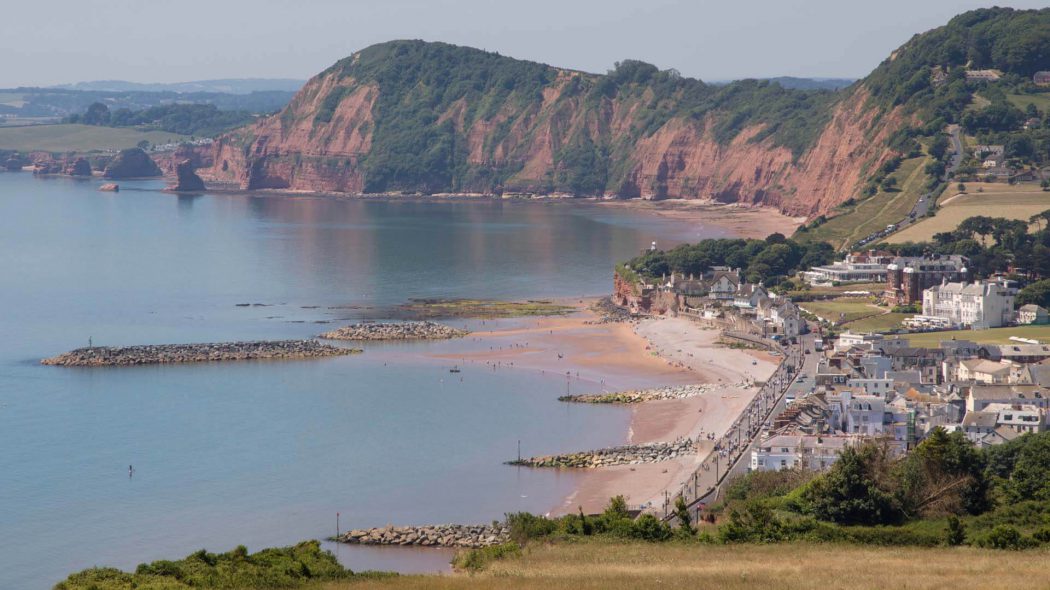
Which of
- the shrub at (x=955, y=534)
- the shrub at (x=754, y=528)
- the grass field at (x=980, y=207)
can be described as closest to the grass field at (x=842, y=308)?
the grass field at (x=980, y=207)

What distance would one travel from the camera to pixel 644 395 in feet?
191

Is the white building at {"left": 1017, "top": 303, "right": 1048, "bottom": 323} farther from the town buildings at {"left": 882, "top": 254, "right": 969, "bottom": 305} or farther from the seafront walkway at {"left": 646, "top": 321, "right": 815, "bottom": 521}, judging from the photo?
the seafront walkway at {"left": 646, "top": 321, "right": 815, "bottom": 521}

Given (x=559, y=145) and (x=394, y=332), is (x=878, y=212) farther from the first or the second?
(x=559, y=145)

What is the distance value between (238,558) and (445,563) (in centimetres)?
687

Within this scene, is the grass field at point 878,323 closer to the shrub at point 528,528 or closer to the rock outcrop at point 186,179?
the shrub at point 528,528

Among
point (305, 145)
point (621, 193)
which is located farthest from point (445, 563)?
point (305, 145)

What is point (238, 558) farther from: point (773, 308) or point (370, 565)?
point (773, 308)

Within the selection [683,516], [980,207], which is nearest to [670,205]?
[980,207]

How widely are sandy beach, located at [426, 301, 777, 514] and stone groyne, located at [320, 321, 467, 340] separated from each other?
182 centimetres

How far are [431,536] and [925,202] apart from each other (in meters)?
65.5

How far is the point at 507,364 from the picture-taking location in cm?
6619

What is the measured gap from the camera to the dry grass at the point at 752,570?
27.7m

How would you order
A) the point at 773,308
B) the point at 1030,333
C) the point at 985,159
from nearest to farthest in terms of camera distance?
1. the point at 1030,333
2. the point at 773,308
3. the point at 985,159

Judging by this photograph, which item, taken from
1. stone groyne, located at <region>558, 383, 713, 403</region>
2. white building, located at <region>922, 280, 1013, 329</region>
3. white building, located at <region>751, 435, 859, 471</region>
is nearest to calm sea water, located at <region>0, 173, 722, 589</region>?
stone groyne, located at <region>558, 383, 713, 403</region>
